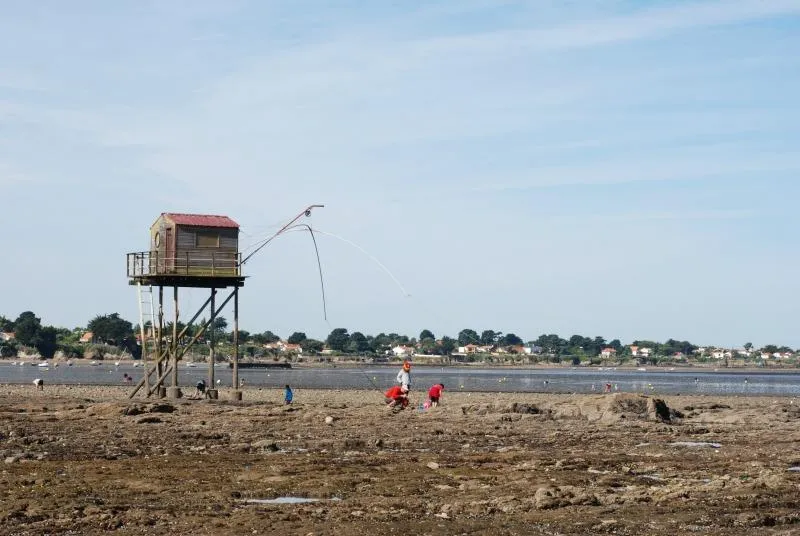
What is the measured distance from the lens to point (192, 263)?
Result: 45656mm

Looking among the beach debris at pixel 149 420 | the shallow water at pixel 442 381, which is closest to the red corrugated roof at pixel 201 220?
the beach debris at pixel 149 420

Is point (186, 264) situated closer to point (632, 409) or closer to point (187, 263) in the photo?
point (187, 263)

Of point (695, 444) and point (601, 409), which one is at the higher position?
point (601, 409)

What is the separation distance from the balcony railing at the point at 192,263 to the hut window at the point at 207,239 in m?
0.24

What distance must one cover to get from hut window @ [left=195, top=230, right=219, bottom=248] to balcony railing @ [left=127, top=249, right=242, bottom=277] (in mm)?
243

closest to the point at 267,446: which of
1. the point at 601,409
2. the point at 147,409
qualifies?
the point at 147,409

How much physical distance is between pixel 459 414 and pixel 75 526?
78.3 feet

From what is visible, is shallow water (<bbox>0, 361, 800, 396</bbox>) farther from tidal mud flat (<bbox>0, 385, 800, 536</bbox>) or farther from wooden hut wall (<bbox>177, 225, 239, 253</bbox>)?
tidal mud flat (<bbox>0, 385, 800, 536</bbox>)

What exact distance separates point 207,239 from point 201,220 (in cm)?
80

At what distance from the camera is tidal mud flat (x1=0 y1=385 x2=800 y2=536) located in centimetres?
1661

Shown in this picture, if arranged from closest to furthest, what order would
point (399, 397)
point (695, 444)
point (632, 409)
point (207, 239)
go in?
point (695, 444), point (632, 409), point (399, 397), point (207, 239)

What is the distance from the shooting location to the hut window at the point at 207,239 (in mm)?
45906

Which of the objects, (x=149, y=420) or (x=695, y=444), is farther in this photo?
(x=149, y=420)

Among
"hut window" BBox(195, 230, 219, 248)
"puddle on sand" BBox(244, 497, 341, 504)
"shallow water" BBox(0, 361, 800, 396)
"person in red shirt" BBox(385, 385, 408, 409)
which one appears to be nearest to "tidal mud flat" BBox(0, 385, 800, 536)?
"puddle on sand" BBox(244, 497, 341, 504)
